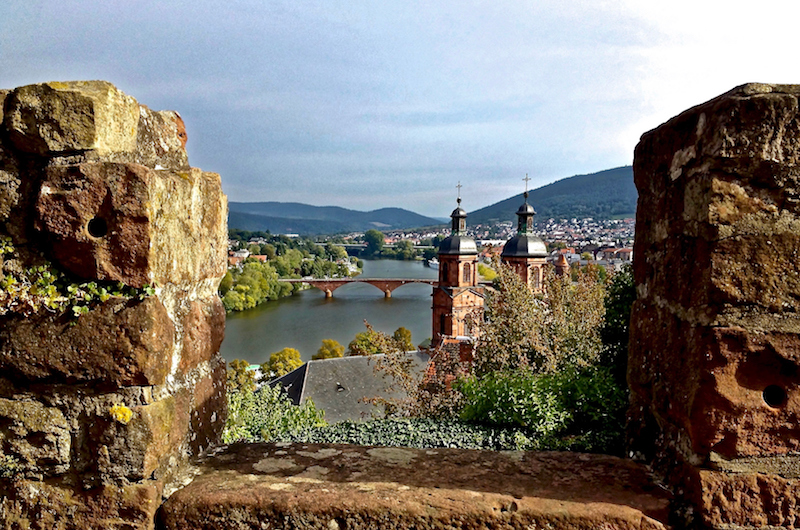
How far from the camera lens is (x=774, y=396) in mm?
1584

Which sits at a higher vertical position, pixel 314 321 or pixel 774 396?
pixel 774 396

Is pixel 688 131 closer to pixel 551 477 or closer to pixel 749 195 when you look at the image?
pixel 749 195

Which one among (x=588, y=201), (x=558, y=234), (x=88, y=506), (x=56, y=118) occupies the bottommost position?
(x=88, y=506)

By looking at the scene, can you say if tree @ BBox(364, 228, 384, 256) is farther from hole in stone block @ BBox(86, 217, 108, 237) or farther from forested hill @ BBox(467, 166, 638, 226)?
hole in stone block @ BBox(86, 217, 108, 237)

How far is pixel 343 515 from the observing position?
173 cm

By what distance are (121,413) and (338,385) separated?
1886 cm

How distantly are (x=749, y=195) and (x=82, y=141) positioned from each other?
6.82 feet

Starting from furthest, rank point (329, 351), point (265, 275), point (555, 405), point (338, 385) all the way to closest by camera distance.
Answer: point (265, 275)
point (329, 351)
point (338, 385)
point (555, 405)

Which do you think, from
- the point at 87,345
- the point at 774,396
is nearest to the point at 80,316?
the point at 87,345

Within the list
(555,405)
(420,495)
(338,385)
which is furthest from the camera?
(338,385)

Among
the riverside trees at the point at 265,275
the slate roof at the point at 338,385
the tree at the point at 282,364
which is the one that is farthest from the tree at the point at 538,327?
the riverside trees at the point at 265,275

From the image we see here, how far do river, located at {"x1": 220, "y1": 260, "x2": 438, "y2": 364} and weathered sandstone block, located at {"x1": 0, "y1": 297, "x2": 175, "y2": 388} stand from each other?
28335 mm

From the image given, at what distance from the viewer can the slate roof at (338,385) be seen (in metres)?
18.2

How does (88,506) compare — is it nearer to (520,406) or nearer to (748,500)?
(748,500)
